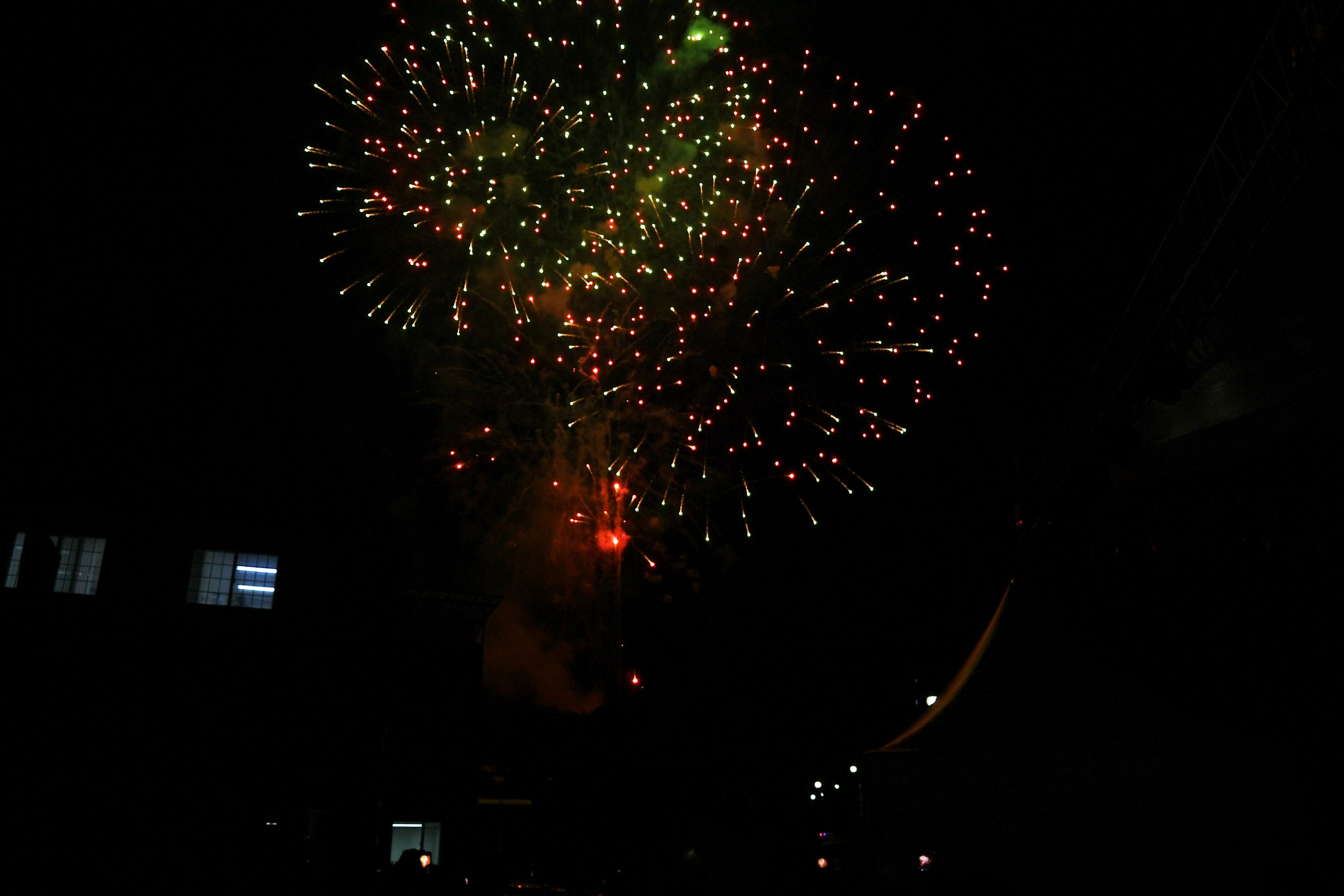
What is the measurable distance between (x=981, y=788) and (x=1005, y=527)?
36.1ft

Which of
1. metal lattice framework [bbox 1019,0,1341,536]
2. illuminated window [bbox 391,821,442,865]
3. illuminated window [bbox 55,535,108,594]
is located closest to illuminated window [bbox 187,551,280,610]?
illuminated window [bbox 55,535,108,594]

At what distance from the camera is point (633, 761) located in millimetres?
14391

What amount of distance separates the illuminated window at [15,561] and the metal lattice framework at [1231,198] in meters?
14.4

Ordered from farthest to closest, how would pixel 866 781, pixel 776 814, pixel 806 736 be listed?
pixel 806 736
pixel 776 814
pixel 866 781

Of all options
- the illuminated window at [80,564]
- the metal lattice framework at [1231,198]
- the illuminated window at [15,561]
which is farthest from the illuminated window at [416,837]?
the metal lattice framework at [1231,198]

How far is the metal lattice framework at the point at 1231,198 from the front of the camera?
16.0ft

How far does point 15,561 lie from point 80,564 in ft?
2.63

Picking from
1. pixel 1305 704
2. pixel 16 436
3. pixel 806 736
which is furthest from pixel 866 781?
pixel 806 736

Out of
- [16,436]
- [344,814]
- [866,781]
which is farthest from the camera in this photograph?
[344,814]

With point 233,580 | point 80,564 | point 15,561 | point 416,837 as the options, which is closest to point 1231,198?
point 233,580

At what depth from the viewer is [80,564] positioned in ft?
42.5

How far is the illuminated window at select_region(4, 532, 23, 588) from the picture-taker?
1244 cm

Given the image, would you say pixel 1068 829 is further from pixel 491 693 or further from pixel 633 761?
pixel 491 693

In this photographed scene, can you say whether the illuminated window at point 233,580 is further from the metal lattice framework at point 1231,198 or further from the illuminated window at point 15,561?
the metal lattice framework at point 1231,198
